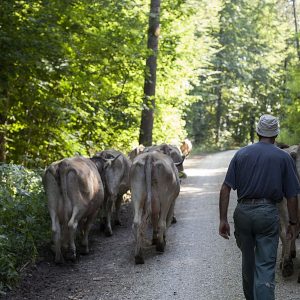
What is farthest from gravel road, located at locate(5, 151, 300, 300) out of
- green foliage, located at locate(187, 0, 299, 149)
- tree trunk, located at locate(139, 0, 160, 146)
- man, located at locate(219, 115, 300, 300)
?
green foliage, located at locate(187, 0, 299, 149)

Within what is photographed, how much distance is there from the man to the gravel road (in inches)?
48.8

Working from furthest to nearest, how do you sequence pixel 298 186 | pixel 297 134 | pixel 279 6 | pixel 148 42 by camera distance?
1. pixel 279 6
2. pixel 297 134
3. pixel 148 42
4. pixel 298 186

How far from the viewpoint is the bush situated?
6.41m

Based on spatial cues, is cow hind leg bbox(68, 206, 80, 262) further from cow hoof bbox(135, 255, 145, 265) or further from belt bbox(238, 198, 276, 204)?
belt bbox(238, 198, 276, 204)

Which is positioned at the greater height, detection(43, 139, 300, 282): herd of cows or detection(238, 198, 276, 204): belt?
detection(238, 198, 276, 204): belt

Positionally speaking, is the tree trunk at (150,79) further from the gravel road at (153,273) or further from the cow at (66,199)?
the cow at (66,199)

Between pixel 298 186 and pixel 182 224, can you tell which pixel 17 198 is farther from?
pixel 298 186

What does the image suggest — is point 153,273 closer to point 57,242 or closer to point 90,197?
point 57,242

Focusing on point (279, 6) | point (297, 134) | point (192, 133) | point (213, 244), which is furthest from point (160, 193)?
point (192, 133)

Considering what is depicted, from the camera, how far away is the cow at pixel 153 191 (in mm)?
8141

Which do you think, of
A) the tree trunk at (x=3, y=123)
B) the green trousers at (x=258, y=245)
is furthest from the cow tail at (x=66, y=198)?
the tree trunk at (x=3, y=123)

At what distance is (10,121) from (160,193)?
612cm

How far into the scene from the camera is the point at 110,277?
7.11m

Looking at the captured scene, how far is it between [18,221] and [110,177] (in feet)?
8.84
